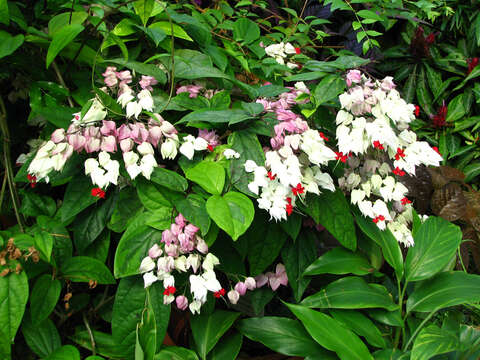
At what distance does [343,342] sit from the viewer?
2.64 feet

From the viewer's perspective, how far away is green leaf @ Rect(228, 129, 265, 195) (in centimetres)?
82

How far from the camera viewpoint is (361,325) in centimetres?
88

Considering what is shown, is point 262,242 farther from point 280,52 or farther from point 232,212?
point 280,52

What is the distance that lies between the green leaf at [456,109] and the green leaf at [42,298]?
246 centimetres

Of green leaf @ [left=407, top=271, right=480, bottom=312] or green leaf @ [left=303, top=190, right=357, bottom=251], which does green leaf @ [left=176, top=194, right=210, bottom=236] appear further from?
green leaf @ [left=407, top=271, right=480, bottom=312]

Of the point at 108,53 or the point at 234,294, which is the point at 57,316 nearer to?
the point at 234,294

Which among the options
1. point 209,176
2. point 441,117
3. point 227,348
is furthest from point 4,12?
point 441,117

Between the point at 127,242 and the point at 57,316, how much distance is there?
0.41m

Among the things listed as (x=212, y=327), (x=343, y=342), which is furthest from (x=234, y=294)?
(x=343, y=342)

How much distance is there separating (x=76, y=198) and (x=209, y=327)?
1.44ft

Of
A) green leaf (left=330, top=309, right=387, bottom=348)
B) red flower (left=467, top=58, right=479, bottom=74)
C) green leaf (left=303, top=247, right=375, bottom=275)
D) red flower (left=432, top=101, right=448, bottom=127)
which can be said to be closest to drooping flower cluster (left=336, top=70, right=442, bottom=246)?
green leaf (left=303, top=247, right=375, bottom=275)

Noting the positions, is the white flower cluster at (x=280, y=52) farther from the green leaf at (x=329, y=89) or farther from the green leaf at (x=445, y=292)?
the green leaf at (x=445, y=292)

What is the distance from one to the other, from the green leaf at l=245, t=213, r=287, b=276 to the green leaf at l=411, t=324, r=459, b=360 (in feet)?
1.14

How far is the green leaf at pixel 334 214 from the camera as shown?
2.85ft
